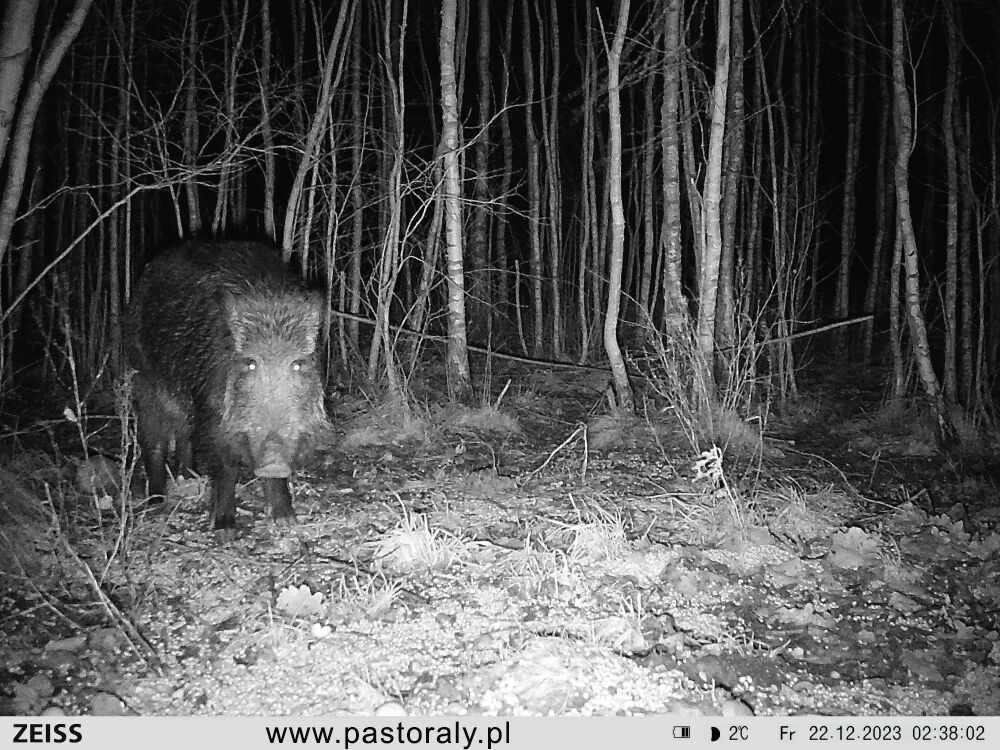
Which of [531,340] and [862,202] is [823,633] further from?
[862,202]

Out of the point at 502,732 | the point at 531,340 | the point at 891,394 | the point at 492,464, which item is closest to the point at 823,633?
the point at 502,732

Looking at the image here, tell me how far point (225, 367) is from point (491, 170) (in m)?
9.60

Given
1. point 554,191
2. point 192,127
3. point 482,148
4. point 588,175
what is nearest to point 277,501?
point 192,127

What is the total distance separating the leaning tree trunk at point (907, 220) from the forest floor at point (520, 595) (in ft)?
2.59

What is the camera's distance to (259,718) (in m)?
2.51

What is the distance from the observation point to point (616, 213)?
6.42 meters

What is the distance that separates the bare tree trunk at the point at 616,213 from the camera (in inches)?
243

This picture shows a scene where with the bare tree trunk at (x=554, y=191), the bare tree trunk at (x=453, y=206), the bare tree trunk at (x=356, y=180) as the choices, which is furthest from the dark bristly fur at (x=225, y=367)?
the bare tree trunk at (x=554, y=191)

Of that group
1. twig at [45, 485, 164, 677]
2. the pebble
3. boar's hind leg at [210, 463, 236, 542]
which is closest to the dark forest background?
boar's hind leg at [210, 463, 236, 542]

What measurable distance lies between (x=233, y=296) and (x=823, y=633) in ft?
11.3

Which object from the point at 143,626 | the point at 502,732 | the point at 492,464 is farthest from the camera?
the point at 492,464

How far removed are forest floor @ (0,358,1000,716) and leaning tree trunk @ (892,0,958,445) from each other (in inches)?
31.1

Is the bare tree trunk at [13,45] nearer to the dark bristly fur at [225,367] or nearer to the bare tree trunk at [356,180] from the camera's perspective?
the dark bristly fur at [225,367]

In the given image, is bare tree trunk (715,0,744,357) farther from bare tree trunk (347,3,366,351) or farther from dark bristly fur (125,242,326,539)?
dark bristly fur (125,242,326,539)
